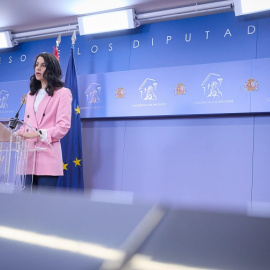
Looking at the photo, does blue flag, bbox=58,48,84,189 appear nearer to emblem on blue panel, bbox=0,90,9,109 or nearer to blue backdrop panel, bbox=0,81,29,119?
blue backdrop panel, bbox=0,81,29,119

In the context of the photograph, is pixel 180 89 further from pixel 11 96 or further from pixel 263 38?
pixel 11 96

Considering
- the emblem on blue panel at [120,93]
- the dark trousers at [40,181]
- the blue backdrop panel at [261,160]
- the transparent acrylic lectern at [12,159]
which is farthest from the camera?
the emblem on blue panel at [120,93]

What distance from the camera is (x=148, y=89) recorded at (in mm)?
3641

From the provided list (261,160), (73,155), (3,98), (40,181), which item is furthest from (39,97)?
(3,98)

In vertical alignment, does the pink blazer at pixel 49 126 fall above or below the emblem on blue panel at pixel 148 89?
below

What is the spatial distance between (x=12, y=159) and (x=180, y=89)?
1.90m

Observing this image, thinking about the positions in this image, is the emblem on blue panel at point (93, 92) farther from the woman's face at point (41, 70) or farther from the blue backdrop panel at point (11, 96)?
the woman's face at point (41, 70)

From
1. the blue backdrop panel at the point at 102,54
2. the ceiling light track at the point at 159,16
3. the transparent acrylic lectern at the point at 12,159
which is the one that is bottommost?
the transparent acrylic lectern at the point at 12,159

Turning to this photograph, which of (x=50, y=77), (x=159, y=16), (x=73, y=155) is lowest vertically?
(x=73, y=155)

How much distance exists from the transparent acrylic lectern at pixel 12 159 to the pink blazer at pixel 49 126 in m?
0.16

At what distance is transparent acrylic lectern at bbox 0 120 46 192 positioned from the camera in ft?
6.36

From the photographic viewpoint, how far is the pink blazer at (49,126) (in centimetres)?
229

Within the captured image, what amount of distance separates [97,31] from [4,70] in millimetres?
1371

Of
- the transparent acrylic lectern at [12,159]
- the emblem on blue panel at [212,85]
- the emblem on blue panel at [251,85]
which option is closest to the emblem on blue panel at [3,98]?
the emblem on blue panel at [212,85]
